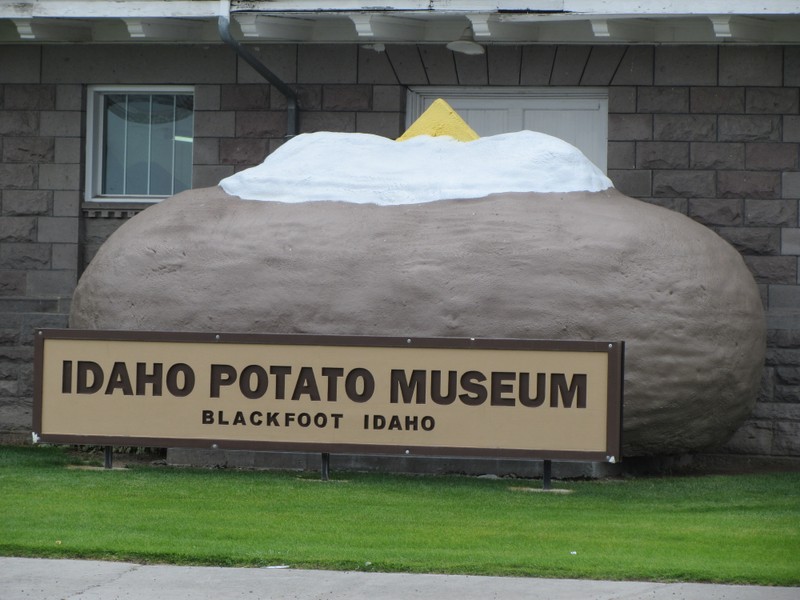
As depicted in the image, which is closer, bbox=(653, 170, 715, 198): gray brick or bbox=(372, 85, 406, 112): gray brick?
bbox=(653, 170, 715, 198): gray brick

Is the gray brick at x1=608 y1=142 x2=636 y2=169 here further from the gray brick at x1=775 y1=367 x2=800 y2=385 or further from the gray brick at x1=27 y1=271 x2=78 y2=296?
the gray brick at x1=27 y1=271 x2=78 y2=296

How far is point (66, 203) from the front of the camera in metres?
13.4

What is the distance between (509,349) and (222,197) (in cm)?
276

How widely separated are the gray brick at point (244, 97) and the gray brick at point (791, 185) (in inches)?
177

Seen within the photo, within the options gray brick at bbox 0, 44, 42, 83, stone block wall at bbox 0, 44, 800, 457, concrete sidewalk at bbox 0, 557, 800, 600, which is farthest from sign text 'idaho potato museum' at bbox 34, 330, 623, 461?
gray brick at bbox 0, 44, 42, 83

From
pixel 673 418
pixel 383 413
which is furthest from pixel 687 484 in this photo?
pixel 383 413

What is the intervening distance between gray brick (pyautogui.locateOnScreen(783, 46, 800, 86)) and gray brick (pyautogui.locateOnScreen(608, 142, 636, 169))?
1.35 meters

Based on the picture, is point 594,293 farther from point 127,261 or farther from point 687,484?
point 127,261

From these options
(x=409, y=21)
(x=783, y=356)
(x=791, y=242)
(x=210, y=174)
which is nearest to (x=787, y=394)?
(x=783, y=356)

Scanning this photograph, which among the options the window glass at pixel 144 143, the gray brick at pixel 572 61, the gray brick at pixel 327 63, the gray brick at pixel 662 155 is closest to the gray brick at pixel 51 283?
the window glass at pixel 144 143

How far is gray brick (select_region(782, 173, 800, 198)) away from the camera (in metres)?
12.2

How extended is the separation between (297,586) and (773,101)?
24.6 feet

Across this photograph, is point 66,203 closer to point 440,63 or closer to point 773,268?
point 440,63

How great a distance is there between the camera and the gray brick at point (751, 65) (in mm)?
12289
